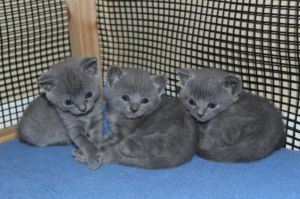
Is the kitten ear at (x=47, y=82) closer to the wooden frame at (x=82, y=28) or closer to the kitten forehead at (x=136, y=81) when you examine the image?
the kitten forehead at (x=136, y=81)

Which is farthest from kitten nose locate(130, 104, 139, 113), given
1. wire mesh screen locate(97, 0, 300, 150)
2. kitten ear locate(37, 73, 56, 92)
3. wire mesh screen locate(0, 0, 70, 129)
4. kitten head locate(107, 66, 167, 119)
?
wire mesh screen locate(0, 0, 70, 129)

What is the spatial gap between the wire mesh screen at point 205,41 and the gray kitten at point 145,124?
20.8 inches

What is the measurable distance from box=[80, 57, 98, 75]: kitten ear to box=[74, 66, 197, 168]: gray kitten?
0.25 ft

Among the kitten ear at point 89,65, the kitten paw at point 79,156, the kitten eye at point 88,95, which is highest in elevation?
the kitten ear at point 89,65

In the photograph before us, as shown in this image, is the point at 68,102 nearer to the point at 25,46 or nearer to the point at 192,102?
the point at 192,102

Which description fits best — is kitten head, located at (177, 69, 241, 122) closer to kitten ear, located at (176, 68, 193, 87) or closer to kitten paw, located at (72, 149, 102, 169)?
kitten ear, located at (176, 68, 193, 87)

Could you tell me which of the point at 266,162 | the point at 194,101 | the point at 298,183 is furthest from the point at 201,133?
the point at 298,183

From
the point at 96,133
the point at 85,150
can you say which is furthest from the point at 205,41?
the point at 85,150

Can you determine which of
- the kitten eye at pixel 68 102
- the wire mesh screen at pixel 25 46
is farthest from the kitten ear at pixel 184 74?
the wire mesh screen at pixel 25 46

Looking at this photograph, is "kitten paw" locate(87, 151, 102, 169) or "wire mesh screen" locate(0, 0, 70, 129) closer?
"kitten paw" locate(87, 151, 102, 169)

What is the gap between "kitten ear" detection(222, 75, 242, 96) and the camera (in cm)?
187

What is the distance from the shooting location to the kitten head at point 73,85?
188 centimetres

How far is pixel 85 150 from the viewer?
1.93 metres

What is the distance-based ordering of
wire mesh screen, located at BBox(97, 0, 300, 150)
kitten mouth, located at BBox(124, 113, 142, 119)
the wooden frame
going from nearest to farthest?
kitten mouth, located at BBox(124, 113, 142, 119)
wire mesh screen, located at BBox(97, 0, 300, 150)
the wooden frame
